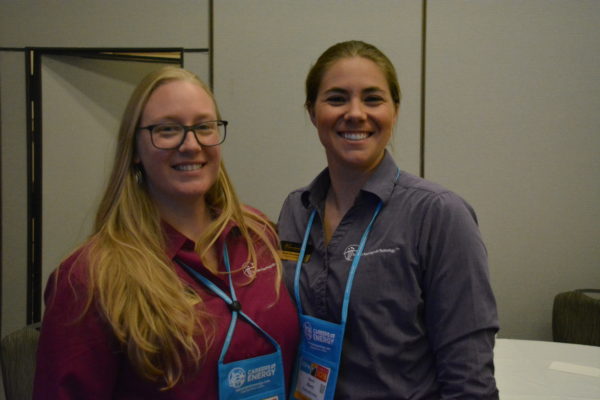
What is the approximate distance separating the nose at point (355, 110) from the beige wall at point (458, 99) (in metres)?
1.66

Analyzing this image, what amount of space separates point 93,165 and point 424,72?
88.9 inches

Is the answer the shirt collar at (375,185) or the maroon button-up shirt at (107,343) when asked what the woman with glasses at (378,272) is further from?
the maroon button-up shirt at (107,343)

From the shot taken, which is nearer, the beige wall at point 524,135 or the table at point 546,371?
the table at point 546,371

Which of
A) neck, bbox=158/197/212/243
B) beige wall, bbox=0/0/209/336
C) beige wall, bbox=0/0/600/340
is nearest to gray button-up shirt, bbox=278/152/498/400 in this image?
neck, bbox=158/197/212/243

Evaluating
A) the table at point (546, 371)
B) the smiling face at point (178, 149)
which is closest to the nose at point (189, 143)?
the smiling face at point (178, 149)

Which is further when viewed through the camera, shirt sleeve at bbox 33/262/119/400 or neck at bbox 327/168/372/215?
neck at bbox 327/168/372/215

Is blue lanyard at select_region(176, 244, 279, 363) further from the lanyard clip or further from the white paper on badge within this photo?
the white paper on badge

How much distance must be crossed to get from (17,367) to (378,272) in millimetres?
1295

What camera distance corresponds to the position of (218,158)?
1.38 m

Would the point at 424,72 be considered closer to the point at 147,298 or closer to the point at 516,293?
the point at 516,293

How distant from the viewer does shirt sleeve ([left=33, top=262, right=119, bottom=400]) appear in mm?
1080

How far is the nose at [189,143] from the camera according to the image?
1.27m

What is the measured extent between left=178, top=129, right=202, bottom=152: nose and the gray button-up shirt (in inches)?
19.0

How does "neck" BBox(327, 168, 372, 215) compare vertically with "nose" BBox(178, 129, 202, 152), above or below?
below
